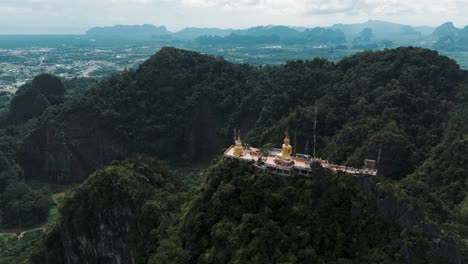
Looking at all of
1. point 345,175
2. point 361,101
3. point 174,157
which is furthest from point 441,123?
point 174,157

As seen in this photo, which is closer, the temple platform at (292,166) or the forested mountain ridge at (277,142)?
the forested mountain ridge at (277,142)

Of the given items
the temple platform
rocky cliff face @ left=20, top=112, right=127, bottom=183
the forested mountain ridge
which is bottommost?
rocky cliff face @ left=20, top=112, right=127, bottom=183

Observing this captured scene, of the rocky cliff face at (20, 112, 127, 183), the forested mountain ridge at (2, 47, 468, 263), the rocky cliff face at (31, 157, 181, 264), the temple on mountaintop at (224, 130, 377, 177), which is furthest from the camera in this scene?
the rocky cliff face at (20, 112, 127, 183)

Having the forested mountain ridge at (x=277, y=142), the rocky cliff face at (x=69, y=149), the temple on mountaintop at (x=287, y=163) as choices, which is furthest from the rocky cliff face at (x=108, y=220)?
the rocky cliff face at (x=69, y=149)

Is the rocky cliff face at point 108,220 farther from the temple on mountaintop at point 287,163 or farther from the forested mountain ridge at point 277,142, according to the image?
the temple on mountaintop at point 287,163

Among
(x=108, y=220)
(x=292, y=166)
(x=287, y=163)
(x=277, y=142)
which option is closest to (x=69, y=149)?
(x=277, y=142)

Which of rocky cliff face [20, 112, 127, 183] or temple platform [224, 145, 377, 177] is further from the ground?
temple platform [224, 145, 377, 177]

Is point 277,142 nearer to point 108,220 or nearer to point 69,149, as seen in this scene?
point 108,220

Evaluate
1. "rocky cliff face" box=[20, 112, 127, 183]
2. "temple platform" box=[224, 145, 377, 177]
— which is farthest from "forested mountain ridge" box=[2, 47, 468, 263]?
"temple platform" box=[224, 145, 377, 177]

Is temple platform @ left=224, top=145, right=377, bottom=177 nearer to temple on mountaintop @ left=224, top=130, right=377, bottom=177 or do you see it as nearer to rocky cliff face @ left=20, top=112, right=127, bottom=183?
temple on mountaintop @ left=224, top=130, right=377, bottom=177
